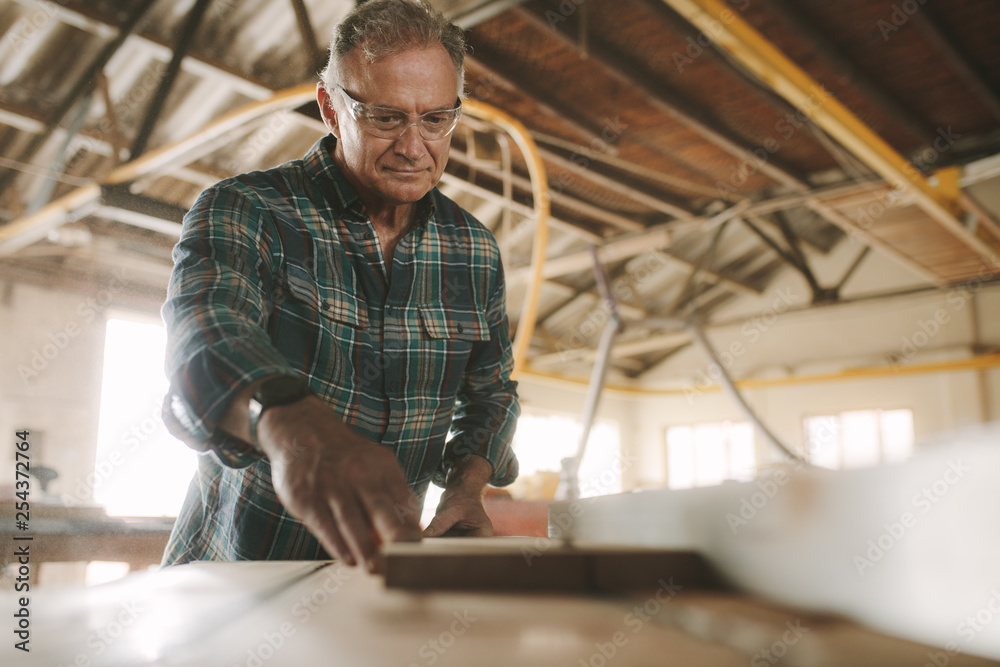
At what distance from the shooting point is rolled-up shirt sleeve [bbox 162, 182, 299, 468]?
2.90ft

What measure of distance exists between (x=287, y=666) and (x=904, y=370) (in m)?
7.27

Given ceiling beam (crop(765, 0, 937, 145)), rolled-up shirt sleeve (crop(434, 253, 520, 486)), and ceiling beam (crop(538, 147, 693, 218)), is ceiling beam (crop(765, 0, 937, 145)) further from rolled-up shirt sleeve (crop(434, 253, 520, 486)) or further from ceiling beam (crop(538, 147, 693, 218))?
rolled-up shirt sleeve (crop(434, 253, 520, 486))

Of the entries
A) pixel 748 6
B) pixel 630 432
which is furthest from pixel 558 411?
pixel 748 6

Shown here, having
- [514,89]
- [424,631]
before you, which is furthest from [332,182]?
[514,89]

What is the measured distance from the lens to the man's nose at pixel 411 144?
4.52ft

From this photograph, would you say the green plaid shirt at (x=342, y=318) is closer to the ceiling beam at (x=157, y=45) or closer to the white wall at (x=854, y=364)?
the ceiling beam at (x=157, y=45)

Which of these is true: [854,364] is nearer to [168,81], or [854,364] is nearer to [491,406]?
[168,81]

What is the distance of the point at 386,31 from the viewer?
1361 mm

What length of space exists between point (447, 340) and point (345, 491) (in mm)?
841

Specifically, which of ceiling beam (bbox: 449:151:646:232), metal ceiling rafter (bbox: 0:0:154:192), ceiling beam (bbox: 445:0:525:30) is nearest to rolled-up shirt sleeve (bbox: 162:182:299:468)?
ceiling beam (bbox: 445:0:525:30)

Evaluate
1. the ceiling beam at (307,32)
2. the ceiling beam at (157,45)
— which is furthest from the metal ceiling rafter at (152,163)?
the ceiling beam at (157,45)

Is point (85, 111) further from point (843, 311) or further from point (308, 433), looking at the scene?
point (843, 311)

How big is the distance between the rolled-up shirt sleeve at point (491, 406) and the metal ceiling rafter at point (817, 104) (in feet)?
5.96

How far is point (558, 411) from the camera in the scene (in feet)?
42.0
